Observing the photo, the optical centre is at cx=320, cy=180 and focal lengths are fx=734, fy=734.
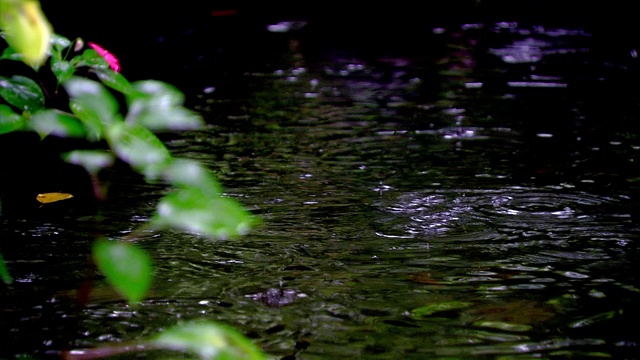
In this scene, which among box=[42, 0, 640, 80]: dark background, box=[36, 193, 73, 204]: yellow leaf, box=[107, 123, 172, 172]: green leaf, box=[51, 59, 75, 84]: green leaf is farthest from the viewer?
box=[42, 0, 640, 80]: dark background

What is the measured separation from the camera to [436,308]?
6.77 feet

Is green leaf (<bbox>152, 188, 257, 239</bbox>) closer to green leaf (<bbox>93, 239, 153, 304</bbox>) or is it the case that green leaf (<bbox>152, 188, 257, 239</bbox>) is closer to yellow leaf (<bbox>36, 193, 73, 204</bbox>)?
green leaf (<bbox>93, 239, 153, 304</bbox>)

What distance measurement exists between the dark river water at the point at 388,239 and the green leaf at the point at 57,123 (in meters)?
0.14

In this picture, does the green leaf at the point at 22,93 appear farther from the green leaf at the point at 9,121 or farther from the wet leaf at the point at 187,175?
the wet leaf at the point at 187,175

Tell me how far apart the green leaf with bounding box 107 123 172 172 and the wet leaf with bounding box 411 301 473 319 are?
128 cm

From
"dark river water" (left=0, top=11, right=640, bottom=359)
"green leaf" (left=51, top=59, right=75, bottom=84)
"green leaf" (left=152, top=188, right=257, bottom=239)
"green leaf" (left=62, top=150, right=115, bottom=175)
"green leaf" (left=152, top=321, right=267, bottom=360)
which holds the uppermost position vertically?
"green leaf" (left=51, top=59, right=75, bottom=84)

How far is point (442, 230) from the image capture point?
2750 mm

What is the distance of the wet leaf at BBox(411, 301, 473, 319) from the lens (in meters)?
2.03

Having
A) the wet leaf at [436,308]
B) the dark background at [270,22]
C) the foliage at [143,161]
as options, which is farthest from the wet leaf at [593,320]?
the dark background at [270,22]

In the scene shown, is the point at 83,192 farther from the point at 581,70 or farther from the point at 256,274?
the point at 581,70

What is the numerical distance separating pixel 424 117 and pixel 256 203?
2.10 metres

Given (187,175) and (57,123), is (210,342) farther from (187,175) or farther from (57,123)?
(57,123)

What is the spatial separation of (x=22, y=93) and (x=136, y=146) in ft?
1.33

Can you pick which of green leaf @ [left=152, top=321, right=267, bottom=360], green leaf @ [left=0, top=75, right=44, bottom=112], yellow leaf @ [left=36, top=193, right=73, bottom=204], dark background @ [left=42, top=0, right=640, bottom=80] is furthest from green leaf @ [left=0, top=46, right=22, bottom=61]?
dark background @ [left=42, top=0, right=640, bottom=80]
